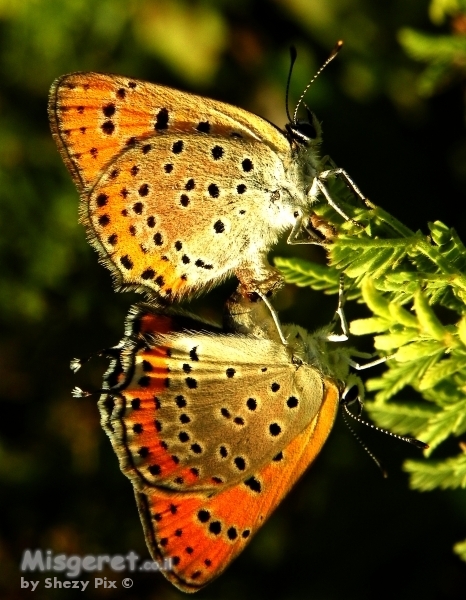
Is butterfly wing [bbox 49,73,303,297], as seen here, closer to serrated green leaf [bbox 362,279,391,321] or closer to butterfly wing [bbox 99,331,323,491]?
butterfly wing [bbox 99,331,323,491]

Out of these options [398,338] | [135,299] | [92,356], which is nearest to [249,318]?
[92,356]

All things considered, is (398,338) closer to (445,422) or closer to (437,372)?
(437,372)

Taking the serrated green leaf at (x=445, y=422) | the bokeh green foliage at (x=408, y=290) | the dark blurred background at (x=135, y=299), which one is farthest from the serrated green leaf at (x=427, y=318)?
the dark blurred background at (x=135, y=299)

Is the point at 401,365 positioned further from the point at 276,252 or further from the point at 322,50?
the point at 322,50

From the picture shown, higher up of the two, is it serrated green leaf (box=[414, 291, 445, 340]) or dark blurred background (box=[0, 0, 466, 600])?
serrated green leaf (box=[414, 291, 445, 340])

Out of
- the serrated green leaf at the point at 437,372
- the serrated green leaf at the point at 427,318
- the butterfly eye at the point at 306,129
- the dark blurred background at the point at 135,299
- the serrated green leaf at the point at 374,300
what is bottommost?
the dark blurred background at the point at 135,299

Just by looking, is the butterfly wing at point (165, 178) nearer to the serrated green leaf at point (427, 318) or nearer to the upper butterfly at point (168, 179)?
the upper butterfly at point (168, 179)

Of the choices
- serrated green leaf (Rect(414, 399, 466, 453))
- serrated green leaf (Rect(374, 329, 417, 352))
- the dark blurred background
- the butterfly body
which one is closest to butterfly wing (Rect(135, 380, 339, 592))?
serrated green leaf (Rect(414, 399, 466, 453))
